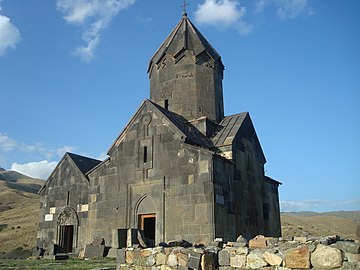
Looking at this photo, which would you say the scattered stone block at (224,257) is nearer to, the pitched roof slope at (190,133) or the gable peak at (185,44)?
the pitched roof slope at (190,133)

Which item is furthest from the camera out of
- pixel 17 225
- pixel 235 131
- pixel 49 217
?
pixel 17 225

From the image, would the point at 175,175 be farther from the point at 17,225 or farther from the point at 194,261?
the point at 17,225

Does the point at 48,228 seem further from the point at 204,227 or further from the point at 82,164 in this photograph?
the point at 204,227

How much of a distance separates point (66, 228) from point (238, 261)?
35.8ft

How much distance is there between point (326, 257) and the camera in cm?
462

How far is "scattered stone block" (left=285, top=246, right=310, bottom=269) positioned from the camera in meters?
4.85

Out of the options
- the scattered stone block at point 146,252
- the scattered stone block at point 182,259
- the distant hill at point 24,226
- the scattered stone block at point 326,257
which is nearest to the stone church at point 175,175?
the scattered stone block at point 146,252

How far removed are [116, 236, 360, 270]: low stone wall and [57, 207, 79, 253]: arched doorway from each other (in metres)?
7.87

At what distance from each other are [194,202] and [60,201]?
713 cm

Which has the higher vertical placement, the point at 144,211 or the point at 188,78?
the point at 188,78

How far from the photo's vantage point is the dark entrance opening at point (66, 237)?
14577 mm

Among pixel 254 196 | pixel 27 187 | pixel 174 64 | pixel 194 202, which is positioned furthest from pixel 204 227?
pixel 27 187

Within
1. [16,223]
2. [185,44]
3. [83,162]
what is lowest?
[16,223]

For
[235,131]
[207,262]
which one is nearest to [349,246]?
[207,262]
